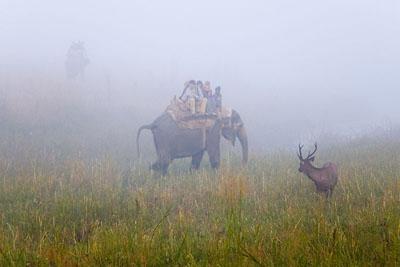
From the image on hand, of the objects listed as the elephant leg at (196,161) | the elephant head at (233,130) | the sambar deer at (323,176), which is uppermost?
the elephant head at (233,130)

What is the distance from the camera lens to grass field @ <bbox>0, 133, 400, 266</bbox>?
136 inches

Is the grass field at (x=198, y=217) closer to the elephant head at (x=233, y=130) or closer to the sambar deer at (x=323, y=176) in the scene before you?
the sambar deer at (x=323, y=176)

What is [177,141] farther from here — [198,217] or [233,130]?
[198,217]

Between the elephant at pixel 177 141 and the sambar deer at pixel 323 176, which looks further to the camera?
the elephant at pixel 177 141

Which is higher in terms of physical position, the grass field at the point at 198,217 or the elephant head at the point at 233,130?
the elephant head at the point at 233,130

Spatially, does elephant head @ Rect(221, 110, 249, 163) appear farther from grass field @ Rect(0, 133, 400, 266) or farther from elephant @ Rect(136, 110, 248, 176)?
grass field @ Rect(0, 133, 400, 266)

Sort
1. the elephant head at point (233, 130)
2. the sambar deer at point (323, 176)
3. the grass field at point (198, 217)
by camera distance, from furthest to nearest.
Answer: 1. the elephant head at point (233, 130)
2. the sambar deer at point (323, 176)
3. the grass field at point (198, 217)

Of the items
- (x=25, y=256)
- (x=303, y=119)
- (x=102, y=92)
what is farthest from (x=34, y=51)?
(x=25, y=256)

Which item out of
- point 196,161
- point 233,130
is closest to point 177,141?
point 196,161

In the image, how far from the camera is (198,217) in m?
6.05

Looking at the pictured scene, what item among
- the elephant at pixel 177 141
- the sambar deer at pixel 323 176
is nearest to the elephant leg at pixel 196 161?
the elephant at pixel 177 141

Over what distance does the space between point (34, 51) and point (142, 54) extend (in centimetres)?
1258

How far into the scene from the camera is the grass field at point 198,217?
3455mm

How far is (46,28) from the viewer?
184ft
